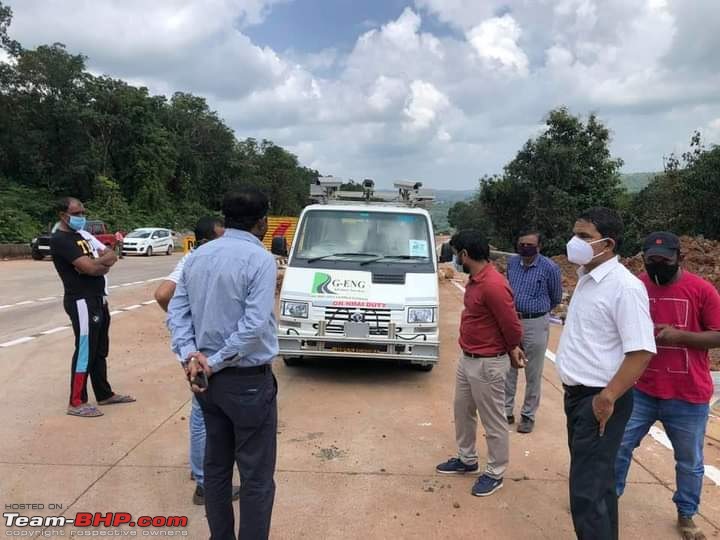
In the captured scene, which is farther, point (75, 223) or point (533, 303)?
point (533, 303)

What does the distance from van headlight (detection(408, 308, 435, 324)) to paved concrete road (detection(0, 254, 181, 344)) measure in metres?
6.25

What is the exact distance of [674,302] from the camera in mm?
3393

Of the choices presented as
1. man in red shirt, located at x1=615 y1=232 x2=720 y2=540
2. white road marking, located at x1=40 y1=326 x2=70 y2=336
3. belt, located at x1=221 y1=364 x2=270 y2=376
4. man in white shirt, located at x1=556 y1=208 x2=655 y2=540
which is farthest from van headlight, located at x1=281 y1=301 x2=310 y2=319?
white road marking, located at x1=40 y1=326 x2=70 y2=336

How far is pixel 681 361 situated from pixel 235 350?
2.55 m

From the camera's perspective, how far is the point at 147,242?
3048 centimetres

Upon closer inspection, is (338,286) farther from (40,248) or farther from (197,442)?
(40,248)

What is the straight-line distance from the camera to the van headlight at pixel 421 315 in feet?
21.2

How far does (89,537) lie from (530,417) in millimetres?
3720

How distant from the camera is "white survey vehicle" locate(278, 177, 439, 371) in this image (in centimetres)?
644

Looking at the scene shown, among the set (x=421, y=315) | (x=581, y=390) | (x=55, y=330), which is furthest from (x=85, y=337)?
(x=55, y=330)

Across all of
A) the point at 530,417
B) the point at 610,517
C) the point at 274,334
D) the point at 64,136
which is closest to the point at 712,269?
the point at 530,417

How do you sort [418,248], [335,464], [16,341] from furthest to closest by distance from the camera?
1. [16,341]
2. [418,248]
3. [335,464]

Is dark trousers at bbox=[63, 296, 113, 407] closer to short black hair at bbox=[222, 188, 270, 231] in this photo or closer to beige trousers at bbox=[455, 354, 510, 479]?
short black hair at bbox=[222, 188, 270, 231]

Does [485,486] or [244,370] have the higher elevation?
[244,370]
